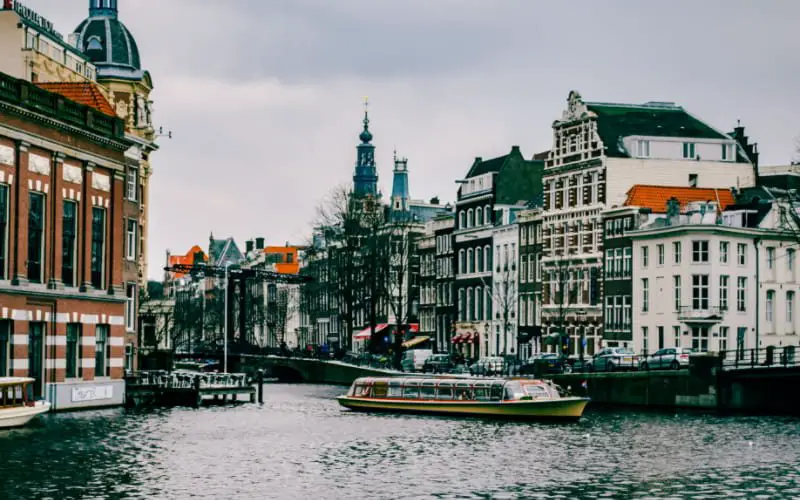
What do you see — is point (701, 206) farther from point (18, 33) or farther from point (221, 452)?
point (221, 452)

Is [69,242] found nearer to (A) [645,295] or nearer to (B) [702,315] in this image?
(B) [702,315]

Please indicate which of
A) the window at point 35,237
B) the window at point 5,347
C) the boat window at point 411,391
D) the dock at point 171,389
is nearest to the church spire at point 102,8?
the dock at point 171,389

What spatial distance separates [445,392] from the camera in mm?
81312

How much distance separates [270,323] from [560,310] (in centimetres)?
8006

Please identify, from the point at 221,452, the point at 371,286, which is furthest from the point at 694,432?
the point at 371,286

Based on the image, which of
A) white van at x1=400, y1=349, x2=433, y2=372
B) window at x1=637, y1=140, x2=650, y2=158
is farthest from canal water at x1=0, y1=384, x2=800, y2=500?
window at x1=637, y1=140, x2=650, y2=158

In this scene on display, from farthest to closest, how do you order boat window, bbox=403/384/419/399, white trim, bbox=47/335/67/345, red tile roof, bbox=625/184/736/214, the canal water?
red tile roof, bbox=625/184/736/214, boat window, bbox=403/384/419/399, white trim, bbox=47/335/67/345, the canal water

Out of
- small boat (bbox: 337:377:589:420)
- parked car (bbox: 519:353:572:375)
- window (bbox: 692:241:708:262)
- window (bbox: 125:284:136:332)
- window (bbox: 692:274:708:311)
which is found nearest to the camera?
small boat (bbox: 337:377:589:420)

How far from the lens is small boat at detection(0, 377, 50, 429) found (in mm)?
58719

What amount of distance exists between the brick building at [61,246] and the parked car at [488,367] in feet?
99.7

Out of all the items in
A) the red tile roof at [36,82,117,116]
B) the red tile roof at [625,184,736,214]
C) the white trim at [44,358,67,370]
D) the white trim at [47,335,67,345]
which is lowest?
the white trim at [44,358,67,370]

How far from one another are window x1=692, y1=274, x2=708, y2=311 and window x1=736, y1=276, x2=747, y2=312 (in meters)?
2.45

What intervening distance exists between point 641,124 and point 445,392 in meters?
44.1

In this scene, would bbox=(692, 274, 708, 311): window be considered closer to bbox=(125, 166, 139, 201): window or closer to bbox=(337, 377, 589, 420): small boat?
bbox=(337, 377, 589, 420): small boat
